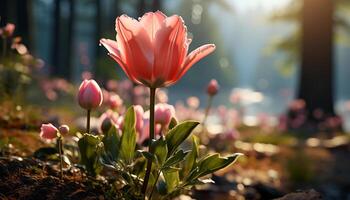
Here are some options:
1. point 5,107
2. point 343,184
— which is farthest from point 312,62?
point 5,107

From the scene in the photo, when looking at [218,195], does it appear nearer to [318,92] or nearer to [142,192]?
[142,192]

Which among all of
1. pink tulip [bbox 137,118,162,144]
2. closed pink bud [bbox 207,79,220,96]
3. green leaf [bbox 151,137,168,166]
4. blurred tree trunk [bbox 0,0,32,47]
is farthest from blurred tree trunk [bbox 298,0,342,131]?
green leaf [bbox 151,137,168,166]

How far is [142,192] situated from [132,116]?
1.14 ft

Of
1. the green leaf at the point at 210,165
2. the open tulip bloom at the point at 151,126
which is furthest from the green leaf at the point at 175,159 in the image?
the green leaf at the point at 210,165

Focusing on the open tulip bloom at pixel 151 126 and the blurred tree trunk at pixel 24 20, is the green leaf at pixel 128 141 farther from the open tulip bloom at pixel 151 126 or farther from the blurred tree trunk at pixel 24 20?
the blurred tree trunk at pixel 24 20

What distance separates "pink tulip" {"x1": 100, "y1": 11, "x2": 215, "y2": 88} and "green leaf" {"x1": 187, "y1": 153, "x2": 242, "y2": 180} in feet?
1.23

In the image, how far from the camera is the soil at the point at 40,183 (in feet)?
6.51

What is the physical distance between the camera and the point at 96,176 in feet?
7.54

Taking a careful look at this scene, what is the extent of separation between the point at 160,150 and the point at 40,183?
1.67 ft

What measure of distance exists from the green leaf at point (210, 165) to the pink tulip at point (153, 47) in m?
0.38

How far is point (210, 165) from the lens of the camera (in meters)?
2.11

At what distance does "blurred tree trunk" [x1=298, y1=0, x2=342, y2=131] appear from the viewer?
47.4 feet

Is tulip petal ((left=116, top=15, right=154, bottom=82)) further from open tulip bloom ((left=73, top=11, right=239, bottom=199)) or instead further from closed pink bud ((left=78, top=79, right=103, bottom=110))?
closed pink bud ((left=78, top=79, right=103, bottom=110))

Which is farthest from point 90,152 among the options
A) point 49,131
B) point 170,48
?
point 170,48
